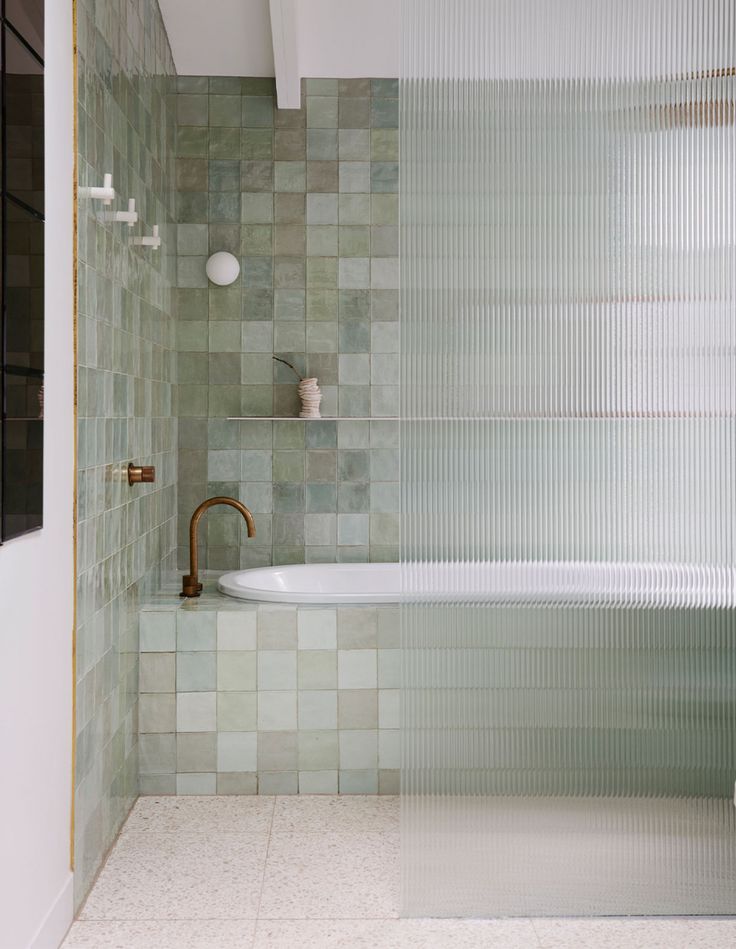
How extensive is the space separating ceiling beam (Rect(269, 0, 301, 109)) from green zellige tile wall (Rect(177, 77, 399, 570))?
4.7 inches

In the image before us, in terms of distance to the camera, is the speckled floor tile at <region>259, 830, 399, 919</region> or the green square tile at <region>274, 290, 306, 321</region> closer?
the speckled floor tile at <region>259, 830, 399, 919</region>

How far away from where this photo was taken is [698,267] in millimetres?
2223

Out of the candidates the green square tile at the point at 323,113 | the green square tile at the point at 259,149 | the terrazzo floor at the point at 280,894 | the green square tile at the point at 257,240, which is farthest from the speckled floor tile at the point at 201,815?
the green square tile at the point at 323,113

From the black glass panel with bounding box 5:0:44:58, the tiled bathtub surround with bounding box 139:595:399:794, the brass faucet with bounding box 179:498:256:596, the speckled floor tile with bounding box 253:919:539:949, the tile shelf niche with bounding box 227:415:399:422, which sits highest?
the black glass panel with bounding box 5:0:44:58

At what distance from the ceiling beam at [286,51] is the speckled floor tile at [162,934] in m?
2.75

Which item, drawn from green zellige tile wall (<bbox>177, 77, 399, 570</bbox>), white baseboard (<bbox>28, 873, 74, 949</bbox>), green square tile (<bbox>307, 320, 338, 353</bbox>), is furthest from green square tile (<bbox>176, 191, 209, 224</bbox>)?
white baseboard (<bbox>28, 873, 74, 949</bbox>)

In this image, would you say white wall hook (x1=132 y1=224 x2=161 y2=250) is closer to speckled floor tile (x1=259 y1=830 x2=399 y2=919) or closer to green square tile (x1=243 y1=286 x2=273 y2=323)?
green square tile (x1=243 y1=286 x2=273 y2=323)

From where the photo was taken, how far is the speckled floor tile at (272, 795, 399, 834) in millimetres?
2900

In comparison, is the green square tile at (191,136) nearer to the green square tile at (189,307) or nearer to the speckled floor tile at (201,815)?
the green square tile at (189,307)

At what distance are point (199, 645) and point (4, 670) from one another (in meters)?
1.32

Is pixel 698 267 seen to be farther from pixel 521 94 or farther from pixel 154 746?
pixel 154 746

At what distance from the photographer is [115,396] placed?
2.79 m

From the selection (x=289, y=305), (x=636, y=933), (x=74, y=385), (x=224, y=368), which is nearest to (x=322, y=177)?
(x=289, y=305)

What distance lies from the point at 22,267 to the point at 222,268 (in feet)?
7.11
